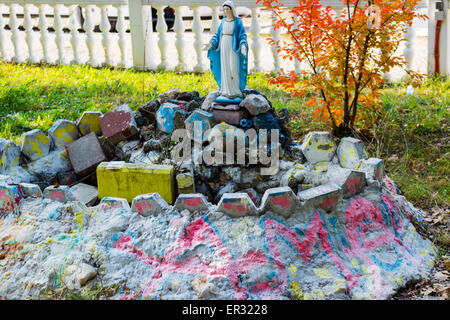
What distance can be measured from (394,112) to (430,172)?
1.23 meters

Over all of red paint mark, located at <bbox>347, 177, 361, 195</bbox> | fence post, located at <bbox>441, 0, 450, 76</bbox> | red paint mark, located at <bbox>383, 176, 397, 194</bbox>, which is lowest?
red paint mark, located at <bbox>383, 176, 397, 194</bbox>

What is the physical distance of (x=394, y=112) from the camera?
256 inches

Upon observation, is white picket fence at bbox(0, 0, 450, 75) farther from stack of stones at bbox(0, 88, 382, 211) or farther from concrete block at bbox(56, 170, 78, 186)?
concrete block at bbox(56, 170, 78, 186)

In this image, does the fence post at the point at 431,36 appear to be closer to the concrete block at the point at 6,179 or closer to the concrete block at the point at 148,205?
the concrete block at the point at 148,205

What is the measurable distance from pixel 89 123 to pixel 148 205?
1.47 m

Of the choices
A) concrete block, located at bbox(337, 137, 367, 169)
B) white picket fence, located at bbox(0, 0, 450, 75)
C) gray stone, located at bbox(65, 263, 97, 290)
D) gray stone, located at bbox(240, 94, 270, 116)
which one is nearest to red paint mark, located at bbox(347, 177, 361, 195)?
concrete block, located at bbox(337, 137, 367, 169)

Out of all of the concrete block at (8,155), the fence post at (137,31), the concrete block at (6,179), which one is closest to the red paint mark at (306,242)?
the concrete block at (6,179)

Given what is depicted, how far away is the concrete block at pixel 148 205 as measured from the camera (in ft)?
13.1

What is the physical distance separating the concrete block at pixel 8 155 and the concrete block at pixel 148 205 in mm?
1447

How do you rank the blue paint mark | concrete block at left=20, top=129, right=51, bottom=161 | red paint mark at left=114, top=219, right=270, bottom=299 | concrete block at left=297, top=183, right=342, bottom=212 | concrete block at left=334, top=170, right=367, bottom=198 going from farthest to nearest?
concrete block at left=20, top=129, right=51, bottom=161, concrete block at left=334, top=170, right=367, bottom=198, concrete block at left=297, top=183, right=342, bottom=212, the blue paint mark, red paint mark at left=114, top=219, right=270, bottom=299

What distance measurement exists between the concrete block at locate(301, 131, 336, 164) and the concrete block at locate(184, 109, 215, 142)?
82 centimetres

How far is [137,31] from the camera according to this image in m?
8.58

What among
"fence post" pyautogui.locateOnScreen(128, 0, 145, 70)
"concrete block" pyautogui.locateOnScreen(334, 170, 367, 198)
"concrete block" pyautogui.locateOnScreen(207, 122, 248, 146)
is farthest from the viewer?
"fence post" pyautogui.locateOnScreen(128, 0, 145, 70)

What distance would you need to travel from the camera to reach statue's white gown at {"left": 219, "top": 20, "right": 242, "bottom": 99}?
4.63 metres
